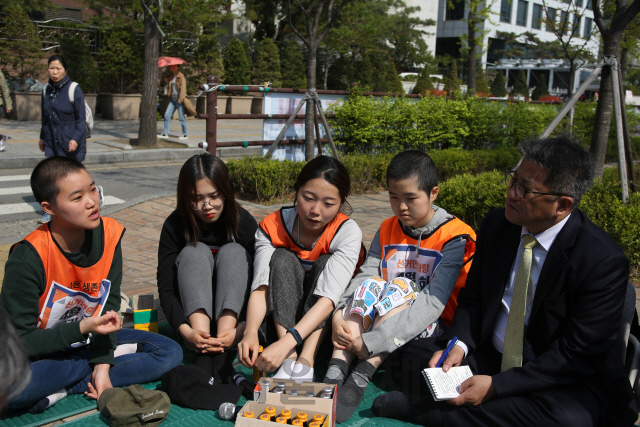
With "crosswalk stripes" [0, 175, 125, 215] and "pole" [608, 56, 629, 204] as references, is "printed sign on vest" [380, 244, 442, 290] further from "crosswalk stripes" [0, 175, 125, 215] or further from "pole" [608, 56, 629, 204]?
"crosswalk stripes" [0, 175, 125, 215]

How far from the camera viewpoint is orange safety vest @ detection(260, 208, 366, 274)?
10.2 feet

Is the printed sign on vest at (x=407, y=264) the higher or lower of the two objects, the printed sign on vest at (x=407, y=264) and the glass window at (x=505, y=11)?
the lower

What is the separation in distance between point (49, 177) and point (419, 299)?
1.87 m

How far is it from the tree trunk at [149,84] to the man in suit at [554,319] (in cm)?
997

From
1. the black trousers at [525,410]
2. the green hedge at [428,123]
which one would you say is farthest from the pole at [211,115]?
the black trousers at [525,410]

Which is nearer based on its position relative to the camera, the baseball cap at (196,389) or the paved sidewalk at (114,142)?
the baseball cap at (196,389)

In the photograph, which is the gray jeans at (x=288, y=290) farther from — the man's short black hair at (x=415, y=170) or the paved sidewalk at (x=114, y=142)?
the paved sidewalk at (x=114, y=142)

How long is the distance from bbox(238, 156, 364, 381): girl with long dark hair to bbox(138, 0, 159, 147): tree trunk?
8.97 metres

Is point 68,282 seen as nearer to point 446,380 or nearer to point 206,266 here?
point 206,266

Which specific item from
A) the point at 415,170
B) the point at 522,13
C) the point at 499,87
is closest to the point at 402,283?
the point at 415,170

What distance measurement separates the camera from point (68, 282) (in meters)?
2.68

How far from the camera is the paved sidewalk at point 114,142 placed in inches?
396

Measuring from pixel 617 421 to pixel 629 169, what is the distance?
13.6 ft

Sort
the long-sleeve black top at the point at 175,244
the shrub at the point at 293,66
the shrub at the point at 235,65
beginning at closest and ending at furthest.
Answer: the long-sleeve black top at the point at 175,244, the shrub at the point at 235,65, the shrub at the point at 293,66
